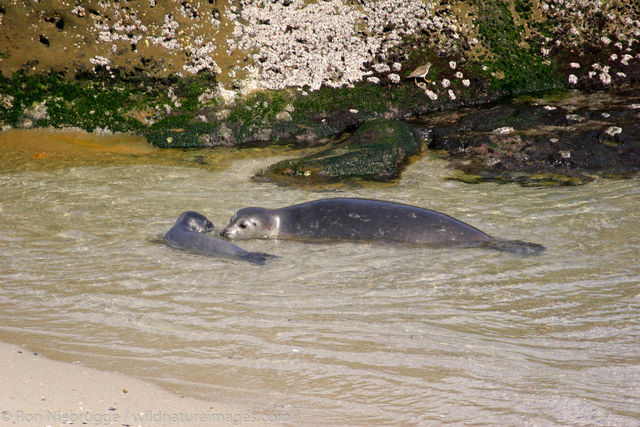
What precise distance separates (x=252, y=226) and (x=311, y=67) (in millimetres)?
4804

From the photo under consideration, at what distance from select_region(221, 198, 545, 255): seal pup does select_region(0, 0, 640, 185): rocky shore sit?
2547 millimetres

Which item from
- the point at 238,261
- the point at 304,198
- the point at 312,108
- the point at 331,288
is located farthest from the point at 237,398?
the point at 312,108

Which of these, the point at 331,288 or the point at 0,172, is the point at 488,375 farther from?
the point at 0,172

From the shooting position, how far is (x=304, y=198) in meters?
7.31

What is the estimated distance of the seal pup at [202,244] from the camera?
5367 mm

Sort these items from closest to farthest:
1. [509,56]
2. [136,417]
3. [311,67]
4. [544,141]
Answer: [136,417] → [544,141] → [311,67] → [509,56]

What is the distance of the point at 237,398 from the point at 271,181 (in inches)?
193

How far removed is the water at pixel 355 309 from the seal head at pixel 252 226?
0.14 meters

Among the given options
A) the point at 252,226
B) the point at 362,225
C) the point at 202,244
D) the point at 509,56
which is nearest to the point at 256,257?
the point at 202,244

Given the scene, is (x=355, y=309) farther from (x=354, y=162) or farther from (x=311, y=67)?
(x=311, y=67)

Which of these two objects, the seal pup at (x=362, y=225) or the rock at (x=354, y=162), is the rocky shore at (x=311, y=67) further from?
the seal pup at (x=362, y=225)

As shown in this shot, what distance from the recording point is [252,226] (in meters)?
6.06

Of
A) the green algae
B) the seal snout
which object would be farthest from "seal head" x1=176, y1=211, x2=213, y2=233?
the green algae

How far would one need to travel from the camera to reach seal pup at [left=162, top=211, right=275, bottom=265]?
537 centimetres
